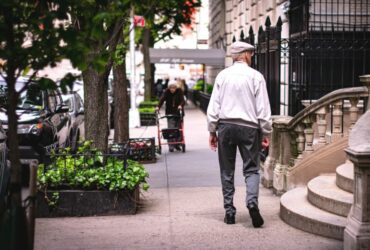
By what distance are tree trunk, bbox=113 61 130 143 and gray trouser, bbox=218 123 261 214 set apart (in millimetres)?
6233

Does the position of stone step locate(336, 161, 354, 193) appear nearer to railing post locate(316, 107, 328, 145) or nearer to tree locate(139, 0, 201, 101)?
railing post locate(316, 107, 328, 145)

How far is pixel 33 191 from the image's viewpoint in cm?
427

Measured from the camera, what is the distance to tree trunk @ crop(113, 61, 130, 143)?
13.4 metres

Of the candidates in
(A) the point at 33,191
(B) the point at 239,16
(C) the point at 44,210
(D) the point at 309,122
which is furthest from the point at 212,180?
(B) the point at 239,16

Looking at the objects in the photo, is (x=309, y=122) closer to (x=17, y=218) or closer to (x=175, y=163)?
(x=175, y=163)

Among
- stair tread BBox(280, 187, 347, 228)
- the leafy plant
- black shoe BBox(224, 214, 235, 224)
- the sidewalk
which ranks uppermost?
the leafy plant

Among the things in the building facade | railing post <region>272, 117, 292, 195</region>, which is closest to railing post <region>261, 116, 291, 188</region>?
railing post <region>272, 117, 292, 195</region>

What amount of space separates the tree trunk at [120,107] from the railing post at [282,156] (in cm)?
454

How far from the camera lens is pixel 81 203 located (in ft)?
25.8

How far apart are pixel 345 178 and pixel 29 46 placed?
4.49 meters

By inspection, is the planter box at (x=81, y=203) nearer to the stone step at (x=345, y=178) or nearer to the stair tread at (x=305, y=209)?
the stair tread at (x=305, y=209)

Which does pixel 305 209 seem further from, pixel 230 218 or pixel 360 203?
pixel 360 203

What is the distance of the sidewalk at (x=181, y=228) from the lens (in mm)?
6566

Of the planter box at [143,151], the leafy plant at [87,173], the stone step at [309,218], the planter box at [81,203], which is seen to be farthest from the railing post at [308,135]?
the planter box at [143,151]
